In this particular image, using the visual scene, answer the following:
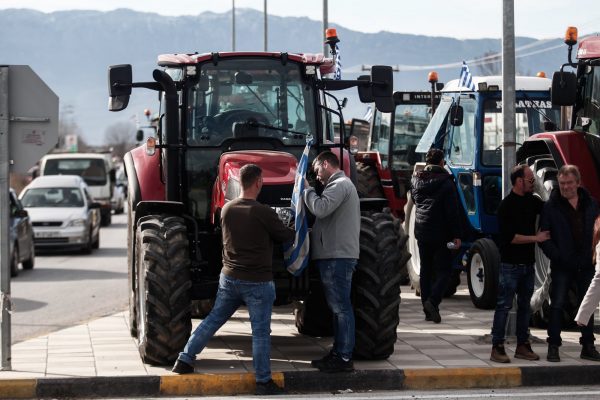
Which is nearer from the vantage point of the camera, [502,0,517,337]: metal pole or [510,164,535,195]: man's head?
[510,164,535,195]: man's head

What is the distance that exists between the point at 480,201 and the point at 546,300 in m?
3.32

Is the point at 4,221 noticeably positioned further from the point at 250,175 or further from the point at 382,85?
the point at 382,85

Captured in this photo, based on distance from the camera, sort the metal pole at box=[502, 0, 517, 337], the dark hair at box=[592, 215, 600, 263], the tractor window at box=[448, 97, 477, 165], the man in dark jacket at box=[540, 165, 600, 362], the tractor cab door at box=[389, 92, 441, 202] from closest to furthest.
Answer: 1. the dark hair at box=[592, 215, 600, 263]
2. the man in dark jacket at box=[540, 165, 600, 362]
3. the metal pole at box=[502, 0, 517, 337]
4. the tractor window at box=[448, 97, 477, 165]
5. the tractor cab door at box=[389, 92, 441, 202]

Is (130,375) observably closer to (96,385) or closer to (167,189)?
(96,385)

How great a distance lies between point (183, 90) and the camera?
12.6 meters

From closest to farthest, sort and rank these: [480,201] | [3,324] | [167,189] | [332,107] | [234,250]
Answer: [234,250]
[3,324]
[167,189]
[332,107]
[480,201]

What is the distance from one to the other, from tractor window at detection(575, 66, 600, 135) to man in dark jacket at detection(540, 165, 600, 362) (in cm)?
197

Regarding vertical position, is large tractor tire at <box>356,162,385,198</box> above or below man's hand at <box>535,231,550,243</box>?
above

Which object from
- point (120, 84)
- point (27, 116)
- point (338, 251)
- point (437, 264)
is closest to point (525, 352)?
point (338, 251)

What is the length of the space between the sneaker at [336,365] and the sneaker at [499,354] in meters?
1.34

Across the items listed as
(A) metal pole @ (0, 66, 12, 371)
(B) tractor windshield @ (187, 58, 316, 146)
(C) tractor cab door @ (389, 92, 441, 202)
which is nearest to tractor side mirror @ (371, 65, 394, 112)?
(B) tractor windshield @ (187, 58, 316, 146)

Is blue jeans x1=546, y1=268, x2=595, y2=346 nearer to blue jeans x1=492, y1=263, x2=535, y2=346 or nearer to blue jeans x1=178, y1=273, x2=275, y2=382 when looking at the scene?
blue jeans x1=492, y1=263, x2=535, y2=346

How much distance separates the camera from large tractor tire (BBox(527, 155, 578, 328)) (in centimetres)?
1331

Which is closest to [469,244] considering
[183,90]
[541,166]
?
[541,166]
